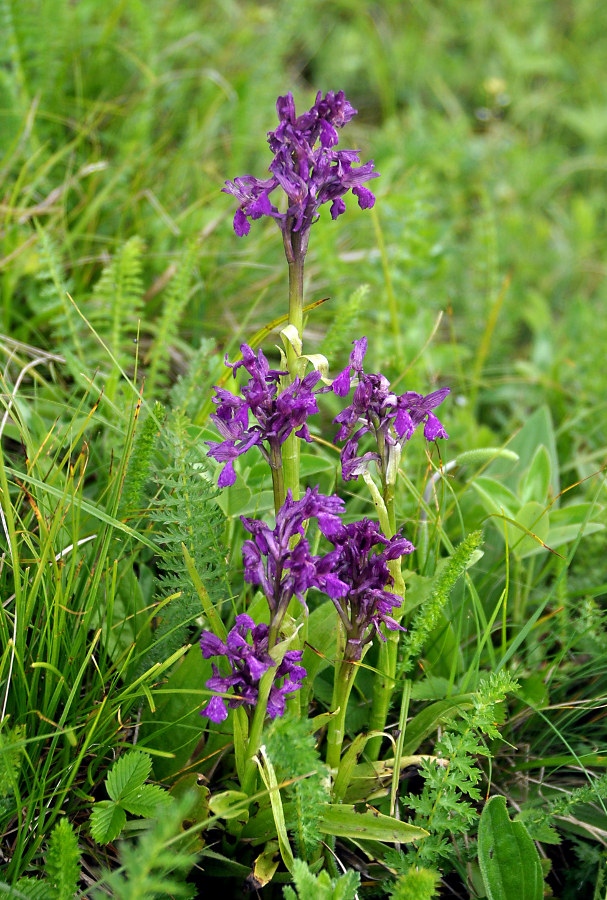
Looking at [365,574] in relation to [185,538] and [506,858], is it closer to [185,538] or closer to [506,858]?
[185,538]

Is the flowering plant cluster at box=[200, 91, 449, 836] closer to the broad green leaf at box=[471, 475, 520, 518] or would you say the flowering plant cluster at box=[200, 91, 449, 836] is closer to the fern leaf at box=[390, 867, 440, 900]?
the fern leaf at box=[390, 867, 440, 900]

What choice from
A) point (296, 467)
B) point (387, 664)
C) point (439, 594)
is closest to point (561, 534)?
point (439, 594)

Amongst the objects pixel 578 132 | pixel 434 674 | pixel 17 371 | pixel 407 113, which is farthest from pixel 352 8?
pixel 434 674

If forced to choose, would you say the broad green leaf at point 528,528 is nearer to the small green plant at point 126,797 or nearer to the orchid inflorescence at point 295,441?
the orchid inflorescence at point 295,441

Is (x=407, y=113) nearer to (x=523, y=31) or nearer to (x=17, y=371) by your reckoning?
(x=523, y=31)

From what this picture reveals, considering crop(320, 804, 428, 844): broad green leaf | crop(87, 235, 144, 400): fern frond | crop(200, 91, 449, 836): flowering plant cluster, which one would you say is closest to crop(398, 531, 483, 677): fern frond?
crop(200, 91, 449, 836): flowering plant cluster
